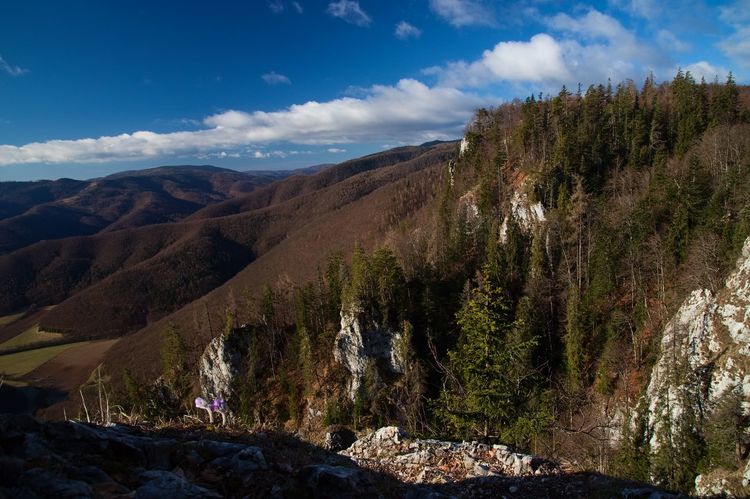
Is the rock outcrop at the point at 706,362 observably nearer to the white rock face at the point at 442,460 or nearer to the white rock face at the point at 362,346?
the white rock face at the point at 442,460

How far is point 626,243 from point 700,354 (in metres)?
18.7

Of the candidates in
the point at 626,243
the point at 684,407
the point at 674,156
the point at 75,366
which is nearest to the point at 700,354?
the point at 684,407

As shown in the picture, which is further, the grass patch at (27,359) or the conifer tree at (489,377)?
the grass patch at (27,359)

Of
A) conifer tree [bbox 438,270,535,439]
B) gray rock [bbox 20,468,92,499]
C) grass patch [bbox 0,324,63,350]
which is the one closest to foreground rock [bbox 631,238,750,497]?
conifer tree [bbox 438,270,535,439]

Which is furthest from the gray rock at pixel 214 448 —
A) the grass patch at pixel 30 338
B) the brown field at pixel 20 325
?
the brown field at pixel 20 325

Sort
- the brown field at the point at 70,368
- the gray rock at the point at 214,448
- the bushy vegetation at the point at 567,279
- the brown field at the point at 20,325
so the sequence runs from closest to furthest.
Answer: the gray rock at the point at 214,448
the bushy vegetation at the point at 567,279
the brown field at the point at 70,368
the brown field at the point at 20,325

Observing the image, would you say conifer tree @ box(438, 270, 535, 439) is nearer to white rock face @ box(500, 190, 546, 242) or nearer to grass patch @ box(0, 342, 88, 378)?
white rock face @ box(500, 190, 546, 242)

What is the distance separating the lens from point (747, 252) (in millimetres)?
31469

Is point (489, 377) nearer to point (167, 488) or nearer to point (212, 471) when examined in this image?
point (212, 471)

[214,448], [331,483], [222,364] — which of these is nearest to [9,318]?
[222,364]

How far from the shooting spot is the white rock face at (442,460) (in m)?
10.2

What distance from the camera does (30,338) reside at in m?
151

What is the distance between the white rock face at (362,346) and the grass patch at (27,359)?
11243cm

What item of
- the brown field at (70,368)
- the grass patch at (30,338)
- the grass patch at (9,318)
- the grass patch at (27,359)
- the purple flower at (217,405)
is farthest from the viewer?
the grass patch at (9,318)
